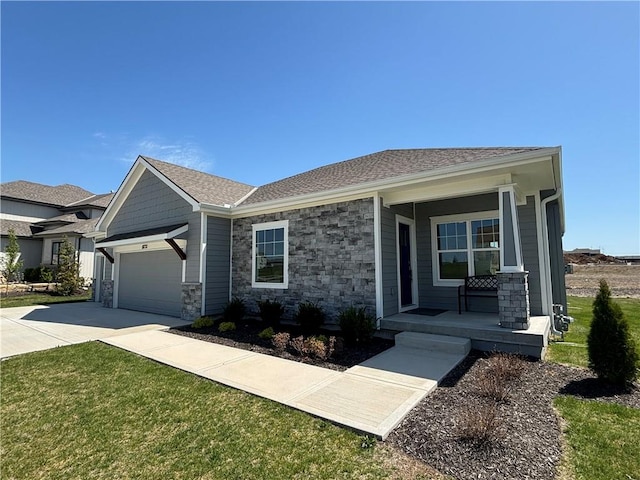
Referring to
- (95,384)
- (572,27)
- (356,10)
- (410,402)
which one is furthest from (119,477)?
(572,27)

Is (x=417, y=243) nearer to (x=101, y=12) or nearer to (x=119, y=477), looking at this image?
(x=119, y=477)

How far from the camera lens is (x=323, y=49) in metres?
9.06

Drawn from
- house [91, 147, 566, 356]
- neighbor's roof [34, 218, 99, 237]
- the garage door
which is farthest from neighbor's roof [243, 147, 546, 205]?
neighbor's roof [34, 218, 99, 237]

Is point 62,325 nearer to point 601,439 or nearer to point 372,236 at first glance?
point 372,236

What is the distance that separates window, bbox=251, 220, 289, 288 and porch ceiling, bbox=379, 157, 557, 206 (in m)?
3.25

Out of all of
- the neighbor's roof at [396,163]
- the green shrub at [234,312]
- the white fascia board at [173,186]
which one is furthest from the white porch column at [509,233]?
the white fascia board at [173,186]

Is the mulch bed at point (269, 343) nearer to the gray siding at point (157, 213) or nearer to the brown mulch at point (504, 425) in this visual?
the brown mulch at point (504, 425)

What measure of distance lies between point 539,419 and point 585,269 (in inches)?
1318

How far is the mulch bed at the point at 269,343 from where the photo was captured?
219 inches

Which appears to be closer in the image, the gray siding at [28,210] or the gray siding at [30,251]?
the gray siding at [30,251]

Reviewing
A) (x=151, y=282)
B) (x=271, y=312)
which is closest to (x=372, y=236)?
(x=271, y=312)

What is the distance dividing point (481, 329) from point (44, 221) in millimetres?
31085

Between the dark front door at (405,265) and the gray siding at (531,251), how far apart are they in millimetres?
2687

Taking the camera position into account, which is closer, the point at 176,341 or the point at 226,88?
the point at 176,341
